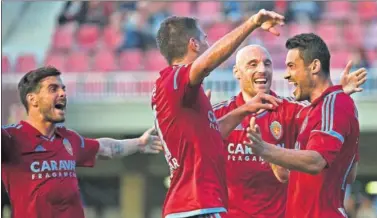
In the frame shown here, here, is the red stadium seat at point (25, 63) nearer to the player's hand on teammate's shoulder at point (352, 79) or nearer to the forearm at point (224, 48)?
the player's hand on teammate's shoulder at point (352, 79)

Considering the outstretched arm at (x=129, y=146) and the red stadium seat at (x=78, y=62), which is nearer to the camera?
the outstretched arm at (x=129, y=146)

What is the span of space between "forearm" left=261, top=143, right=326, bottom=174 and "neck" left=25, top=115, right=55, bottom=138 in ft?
6.93

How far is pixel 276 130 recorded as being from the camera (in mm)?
7902

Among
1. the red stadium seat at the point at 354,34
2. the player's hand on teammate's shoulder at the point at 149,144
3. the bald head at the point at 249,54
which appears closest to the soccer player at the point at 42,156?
the player's hand on teammate's shoulder at the point at 149,144

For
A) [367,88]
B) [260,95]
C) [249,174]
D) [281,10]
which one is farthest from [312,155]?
[281,10]

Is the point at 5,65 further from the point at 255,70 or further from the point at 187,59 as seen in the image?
the point at 187,59

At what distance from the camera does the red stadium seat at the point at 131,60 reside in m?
18.4

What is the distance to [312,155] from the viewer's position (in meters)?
5.98

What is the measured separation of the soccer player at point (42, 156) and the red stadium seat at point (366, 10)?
12.0 metres

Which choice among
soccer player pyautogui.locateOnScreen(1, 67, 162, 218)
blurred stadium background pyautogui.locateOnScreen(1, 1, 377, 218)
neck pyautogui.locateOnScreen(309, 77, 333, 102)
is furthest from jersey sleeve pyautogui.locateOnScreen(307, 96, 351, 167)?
blurred stadium background pyautogui.locateOnScreen(1, 1, 377, 218)

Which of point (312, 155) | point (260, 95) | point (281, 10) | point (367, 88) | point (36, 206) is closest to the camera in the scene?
point (312, 155)

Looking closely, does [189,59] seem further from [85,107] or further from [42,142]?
[85,107]

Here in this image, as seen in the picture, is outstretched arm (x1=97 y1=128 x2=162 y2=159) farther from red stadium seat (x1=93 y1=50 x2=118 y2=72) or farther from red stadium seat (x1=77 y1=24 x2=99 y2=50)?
red stadium seat (x1=77 y1=24 x2=99 y2=50)

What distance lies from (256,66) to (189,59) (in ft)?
5.78
